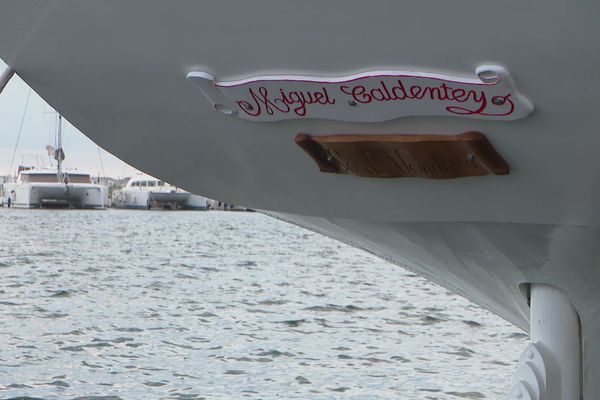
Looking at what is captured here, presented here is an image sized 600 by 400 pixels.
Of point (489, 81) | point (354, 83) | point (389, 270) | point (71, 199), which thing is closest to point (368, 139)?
point (354, 83)

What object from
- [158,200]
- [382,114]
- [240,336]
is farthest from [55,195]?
[382,114]

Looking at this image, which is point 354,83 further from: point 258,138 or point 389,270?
point 389,270

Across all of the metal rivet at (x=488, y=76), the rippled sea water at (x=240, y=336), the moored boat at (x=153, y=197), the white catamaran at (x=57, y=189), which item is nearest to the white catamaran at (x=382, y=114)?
the metal rivet at (x=488, y=76)

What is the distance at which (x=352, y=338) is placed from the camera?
12188mm

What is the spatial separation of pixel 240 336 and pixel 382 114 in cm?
969

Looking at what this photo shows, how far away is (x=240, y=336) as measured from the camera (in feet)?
39.9

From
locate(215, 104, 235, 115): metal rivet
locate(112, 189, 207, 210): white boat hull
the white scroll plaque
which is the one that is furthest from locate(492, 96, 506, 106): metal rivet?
locate(112, 189, 207, 210): white boat hull

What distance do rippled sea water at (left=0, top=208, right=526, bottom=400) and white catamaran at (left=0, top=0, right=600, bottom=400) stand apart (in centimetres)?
516

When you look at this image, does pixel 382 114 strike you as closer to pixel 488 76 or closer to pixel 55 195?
Result: pixel 488 76

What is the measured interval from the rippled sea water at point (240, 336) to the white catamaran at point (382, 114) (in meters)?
5.16

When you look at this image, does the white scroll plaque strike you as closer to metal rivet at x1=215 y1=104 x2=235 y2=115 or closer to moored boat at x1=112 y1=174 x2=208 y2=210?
metal rivet at x1=215 y1=104 x2=235 y2=115

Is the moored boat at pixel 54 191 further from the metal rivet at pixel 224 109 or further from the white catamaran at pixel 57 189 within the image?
the metal rivet at pixel 224 109

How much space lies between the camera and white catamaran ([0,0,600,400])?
2.49 meters

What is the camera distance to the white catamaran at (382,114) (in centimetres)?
249
